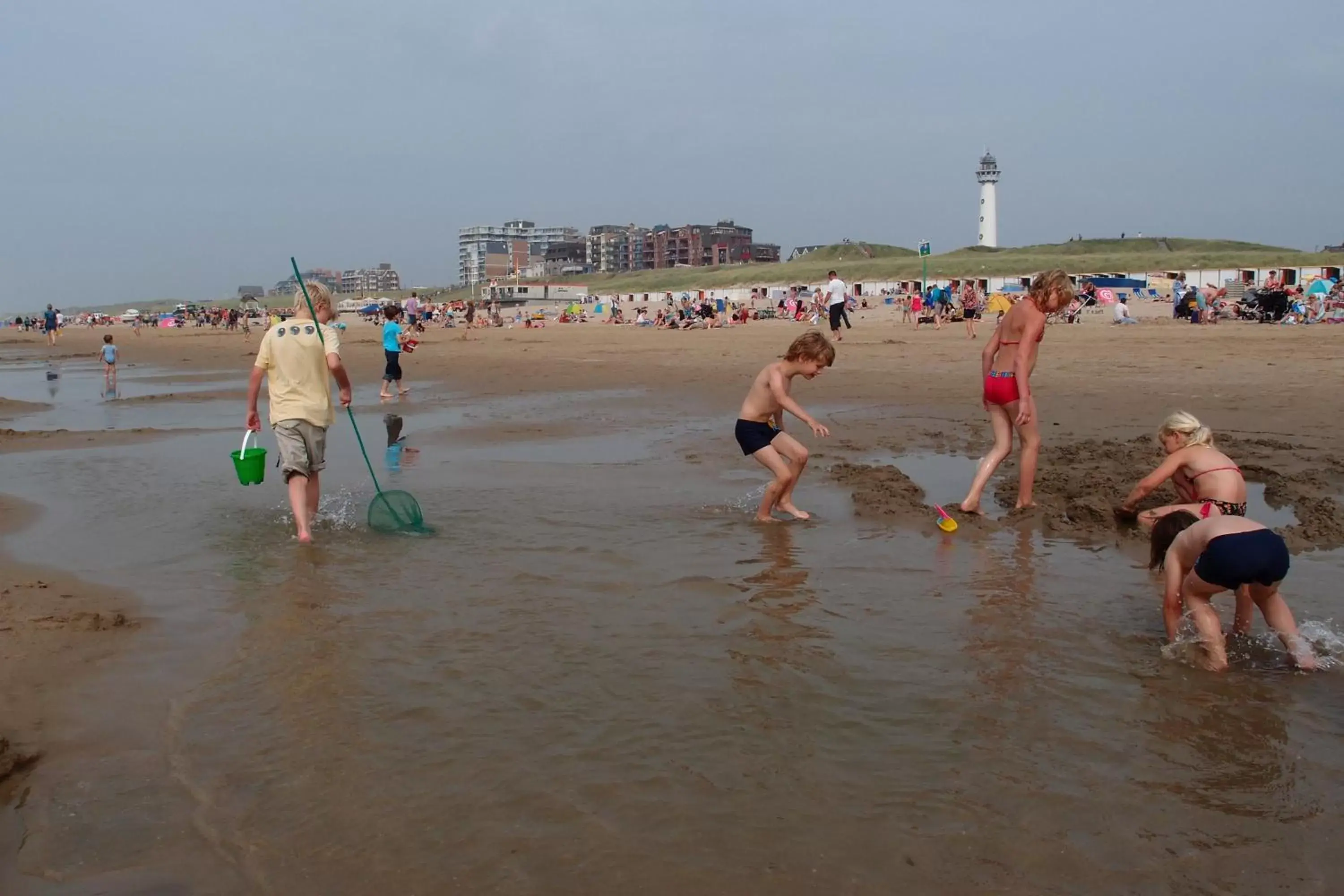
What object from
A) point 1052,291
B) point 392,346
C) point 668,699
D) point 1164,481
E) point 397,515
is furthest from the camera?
point 392,346

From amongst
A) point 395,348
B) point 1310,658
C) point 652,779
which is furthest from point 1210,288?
point 652,779

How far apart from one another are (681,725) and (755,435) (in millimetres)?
3679

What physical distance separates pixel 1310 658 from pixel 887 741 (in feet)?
6.42

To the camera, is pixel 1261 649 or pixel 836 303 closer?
pixel 1261 649

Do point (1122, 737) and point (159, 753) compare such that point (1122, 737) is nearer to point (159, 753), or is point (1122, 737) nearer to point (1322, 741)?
point (1322, 741)

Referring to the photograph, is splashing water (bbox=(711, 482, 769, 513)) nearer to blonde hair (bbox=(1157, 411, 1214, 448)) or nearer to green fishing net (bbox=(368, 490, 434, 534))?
green fishing net (bbox=(368, 490, 434, 534))

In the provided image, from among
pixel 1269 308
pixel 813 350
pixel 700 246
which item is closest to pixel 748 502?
pixel 813 350

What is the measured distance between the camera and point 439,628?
15.6ft

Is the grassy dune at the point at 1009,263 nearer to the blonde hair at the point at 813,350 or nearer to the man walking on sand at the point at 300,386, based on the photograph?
the blonde hair at the point at 813,350

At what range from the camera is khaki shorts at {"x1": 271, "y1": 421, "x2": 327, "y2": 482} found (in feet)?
21.4

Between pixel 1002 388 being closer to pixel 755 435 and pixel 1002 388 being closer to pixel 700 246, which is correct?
pixel 755 435

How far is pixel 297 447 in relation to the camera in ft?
21.5

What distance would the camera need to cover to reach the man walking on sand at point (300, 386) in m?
6.48

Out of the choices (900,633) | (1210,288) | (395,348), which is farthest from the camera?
(1210,288)
